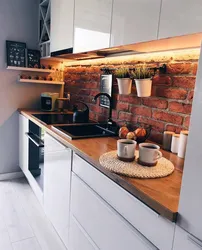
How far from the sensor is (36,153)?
7.60ft

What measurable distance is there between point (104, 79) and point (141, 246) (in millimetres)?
1514

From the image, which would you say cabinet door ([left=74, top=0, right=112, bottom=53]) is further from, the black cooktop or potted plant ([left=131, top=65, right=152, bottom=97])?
the black cooktop

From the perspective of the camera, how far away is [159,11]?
1061 mm

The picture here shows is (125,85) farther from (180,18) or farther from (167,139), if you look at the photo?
(180,18)

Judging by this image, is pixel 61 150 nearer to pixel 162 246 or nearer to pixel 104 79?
pixel 104 79

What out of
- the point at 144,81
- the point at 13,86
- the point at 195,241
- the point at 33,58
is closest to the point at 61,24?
the point at 33,58

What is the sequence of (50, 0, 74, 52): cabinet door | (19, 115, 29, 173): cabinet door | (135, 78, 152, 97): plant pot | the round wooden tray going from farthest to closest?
(19, 115, 29, 173): cabinet door, (50, 0, 74, 52): cabinet door, (135, 78, 152, 97): plant pot, the round wooden tray

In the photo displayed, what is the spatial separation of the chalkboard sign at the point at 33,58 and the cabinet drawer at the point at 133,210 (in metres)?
1.86

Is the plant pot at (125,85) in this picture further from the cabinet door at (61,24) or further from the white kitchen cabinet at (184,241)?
the white kitchen cabinet at (184,241)

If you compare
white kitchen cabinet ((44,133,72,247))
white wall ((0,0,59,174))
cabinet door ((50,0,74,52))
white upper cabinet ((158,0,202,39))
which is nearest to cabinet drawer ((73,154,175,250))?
white kitchen cabinet ((44,133,72,247))

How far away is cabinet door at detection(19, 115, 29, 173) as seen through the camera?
8.26 ft

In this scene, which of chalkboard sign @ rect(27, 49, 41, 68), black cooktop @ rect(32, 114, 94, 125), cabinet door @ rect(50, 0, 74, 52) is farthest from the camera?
chalkboard sign @ rect(27, 49, 41, 68)

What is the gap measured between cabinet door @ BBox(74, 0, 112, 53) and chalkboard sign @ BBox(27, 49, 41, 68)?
1.04 m

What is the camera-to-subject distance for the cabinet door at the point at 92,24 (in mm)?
1468
